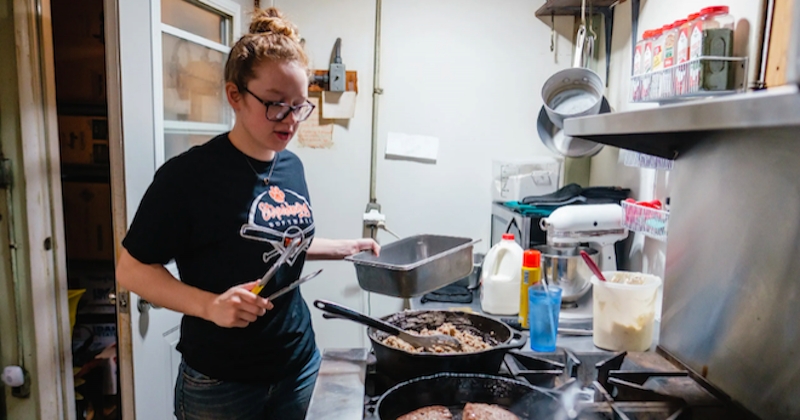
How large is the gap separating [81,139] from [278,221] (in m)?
1.40

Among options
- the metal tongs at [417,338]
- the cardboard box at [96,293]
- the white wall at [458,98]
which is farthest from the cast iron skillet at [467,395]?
the cardboard box at [96,293]

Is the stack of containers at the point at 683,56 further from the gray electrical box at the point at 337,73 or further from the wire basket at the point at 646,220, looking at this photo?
the gray electrical box at the point at 337,73

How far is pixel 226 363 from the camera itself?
3.96 ft

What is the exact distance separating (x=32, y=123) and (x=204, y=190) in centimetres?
74

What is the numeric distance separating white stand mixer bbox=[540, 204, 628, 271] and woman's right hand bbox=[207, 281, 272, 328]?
97 centimetres

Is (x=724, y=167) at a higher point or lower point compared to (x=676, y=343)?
higher

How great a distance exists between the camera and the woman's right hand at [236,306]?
1026 mm

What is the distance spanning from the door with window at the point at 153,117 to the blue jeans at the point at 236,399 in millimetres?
409

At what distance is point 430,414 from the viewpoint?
0.92 metres

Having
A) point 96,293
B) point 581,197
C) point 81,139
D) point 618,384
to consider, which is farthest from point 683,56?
point 96,293

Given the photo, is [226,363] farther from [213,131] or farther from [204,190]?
[213,131]

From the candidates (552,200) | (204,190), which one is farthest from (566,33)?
(204,190)

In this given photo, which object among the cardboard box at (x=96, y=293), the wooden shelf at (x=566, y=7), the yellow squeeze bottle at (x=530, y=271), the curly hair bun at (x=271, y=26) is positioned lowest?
the cardboard box at (x=96, y=293)

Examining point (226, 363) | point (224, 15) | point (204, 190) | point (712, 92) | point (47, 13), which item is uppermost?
point (224, 15)
